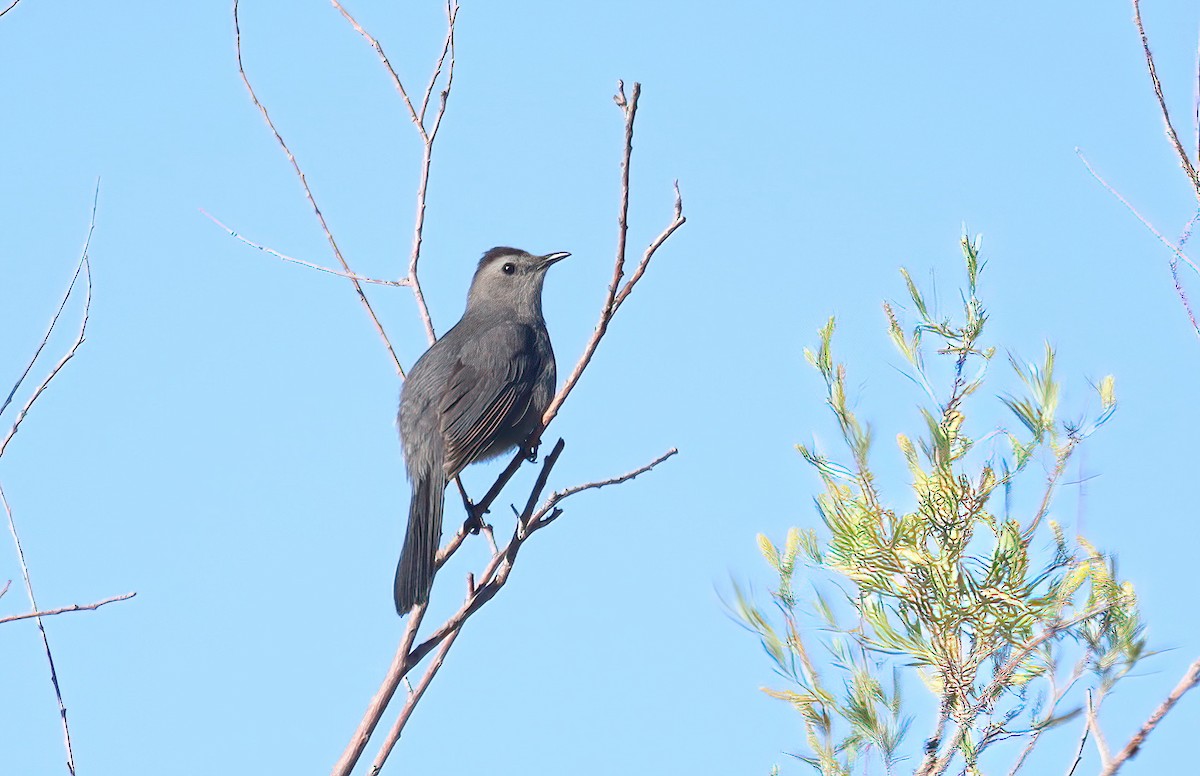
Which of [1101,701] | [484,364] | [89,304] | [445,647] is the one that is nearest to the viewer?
[1101,701]

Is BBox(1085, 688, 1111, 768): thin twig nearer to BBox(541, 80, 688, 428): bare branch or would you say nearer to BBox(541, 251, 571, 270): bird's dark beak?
BBox(541, 80, 688, 428): bare branch

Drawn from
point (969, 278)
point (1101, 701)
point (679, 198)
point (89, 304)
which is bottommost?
point (1101, 701)

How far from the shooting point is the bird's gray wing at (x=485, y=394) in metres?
4.71

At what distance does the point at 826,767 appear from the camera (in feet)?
8.96

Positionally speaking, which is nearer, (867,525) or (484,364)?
(867,525)

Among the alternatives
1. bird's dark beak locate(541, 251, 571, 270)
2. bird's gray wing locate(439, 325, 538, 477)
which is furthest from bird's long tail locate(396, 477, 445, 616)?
bird's dark beak locate(541, 251, 571, 270)

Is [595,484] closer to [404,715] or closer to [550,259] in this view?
[404,715]

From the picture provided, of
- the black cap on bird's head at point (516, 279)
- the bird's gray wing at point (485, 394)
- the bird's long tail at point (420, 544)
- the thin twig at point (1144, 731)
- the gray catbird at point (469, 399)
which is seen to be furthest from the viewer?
the black cap on bird's head at point (516, 279)

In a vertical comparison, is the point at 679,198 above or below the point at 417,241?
below

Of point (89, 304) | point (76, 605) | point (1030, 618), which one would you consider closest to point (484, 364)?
point (89, 304)

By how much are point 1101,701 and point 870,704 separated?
483 mm

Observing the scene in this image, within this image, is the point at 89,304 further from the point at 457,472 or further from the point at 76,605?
the point at 457,472

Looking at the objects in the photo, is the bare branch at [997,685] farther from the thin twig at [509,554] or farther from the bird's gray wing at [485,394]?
the bird's gray wing at [485,394]

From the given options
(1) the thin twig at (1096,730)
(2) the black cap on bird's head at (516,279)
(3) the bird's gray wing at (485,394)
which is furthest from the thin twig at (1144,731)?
(2) the black cap on bird's head at (516,279)
